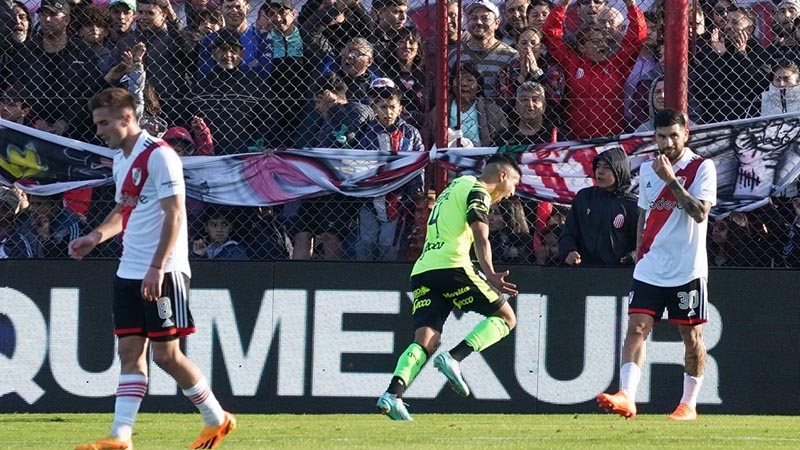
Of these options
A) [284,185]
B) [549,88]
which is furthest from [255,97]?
[549,88]

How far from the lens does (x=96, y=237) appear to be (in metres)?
7.32

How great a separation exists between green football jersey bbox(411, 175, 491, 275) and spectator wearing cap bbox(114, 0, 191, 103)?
304cm

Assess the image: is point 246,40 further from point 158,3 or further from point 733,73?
point 733,73

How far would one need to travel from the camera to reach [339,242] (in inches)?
462

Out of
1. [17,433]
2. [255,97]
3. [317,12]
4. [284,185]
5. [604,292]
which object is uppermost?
[317,12]

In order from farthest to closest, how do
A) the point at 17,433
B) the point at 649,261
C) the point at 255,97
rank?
the point at 255,97
the point at 649,261
the point at 17,433

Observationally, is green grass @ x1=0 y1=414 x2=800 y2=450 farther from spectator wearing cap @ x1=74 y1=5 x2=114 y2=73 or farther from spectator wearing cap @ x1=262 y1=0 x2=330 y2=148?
spectator wearing cap @ x1=74 y1=5 x2=114 y2=73

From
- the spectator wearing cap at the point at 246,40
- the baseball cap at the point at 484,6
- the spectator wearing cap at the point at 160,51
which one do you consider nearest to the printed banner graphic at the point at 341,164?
the spectator wearing cap at the point at 160,51

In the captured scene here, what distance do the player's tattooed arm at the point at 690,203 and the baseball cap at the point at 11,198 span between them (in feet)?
18.0

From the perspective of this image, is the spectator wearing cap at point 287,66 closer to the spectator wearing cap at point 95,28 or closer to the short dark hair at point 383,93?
the short dark hair at point 383,93

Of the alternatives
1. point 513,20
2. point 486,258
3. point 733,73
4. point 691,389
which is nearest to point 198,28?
point 513,20

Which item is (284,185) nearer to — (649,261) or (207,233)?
(207,233)

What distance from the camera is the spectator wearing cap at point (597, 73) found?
1168 cm

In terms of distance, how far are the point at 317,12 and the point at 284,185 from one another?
156 cm
